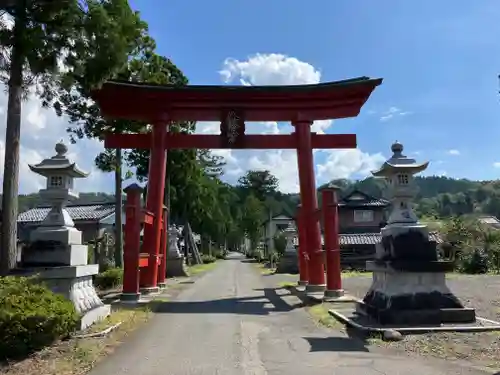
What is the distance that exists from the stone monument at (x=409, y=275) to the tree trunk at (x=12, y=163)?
7.95 meters

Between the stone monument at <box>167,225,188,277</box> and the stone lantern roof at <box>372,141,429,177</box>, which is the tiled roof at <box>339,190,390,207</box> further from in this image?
the stone lantern roof at <box>372,141,429,177</box>

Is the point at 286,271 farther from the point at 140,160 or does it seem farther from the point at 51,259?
the point at 51,259

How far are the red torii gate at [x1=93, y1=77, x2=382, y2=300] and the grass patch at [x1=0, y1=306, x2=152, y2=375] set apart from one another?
742 centimetres

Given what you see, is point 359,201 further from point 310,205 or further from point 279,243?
point 310,205

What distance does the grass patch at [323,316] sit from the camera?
10.9 m

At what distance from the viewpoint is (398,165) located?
10.8 meters

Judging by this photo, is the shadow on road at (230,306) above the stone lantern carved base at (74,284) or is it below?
below

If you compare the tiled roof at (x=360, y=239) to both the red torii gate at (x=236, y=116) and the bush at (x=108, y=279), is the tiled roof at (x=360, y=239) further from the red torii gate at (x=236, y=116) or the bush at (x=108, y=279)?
the red torii gate at (x=236, y=116)

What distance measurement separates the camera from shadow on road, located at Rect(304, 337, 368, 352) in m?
8.14

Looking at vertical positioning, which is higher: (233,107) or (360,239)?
(233,107)

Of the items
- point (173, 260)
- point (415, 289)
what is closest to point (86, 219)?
point (173, 260)

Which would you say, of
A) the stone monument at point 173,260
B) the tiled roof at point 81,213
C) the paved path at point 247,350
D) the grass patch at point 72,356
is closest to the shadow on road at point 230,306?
the paved path at point 247,350

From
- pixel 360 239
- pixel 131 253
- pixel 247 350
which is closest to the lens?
pixel 247 350

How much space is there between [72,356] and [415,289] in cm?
672
